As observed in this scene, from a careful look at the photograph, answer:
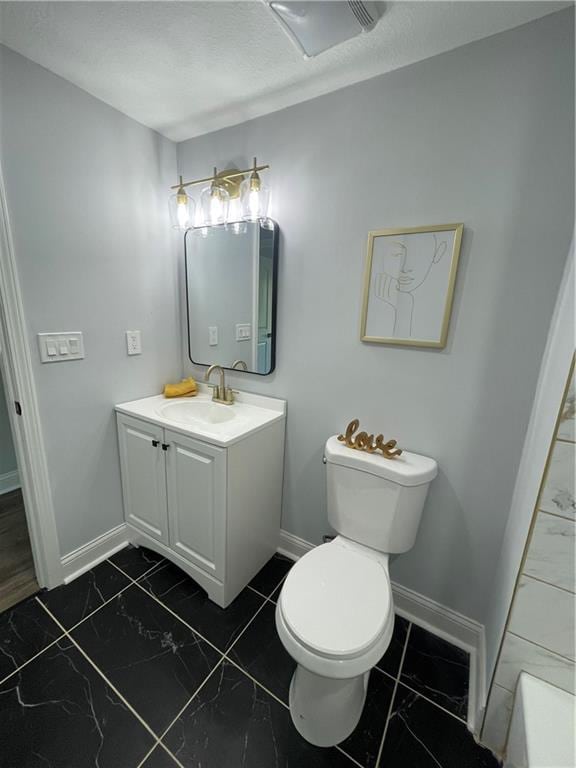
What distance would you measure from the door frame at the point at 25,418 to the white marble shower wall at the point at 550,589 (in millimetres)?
1838

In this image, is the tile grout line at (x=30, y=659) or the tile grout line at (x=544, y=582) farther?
the tile grout line at (x=30, y=659)

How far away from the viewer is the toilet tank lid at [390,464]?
1.18 m

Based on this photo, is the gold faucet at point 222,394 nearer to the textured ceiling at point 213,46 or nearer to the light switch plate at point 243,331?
the light switch plate at point 243,331

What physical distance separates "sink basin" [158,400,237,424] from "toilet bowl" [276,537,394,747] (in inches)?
32.0

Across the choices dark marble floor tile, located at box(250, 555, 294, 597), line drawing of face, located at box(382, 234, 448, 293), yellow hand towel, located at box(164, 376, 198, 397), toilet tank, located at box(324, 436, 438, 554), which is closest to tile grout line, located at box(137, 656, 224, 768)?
dark marble floor tile, located at box(250, 555, 294, 597)

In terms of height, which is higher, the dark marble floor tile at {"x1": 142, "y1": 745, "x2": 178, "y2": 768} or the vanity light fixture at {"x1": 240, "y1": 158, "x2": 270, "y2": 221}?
the vanity light fixture at {"x1": 240, "y1": 158, "x2": 270, "y2": 221}

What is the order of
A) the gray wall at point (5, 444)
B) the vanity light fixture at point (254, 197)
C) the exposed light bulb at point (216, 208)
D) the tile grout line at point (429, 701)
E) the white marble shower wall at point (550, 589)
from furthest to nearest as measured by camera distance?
1. the gray wall at point (5, 444)
2. the exposed light bulb at point (216, 208)
3. the vanity light fixture at point (254, 197)
4. the tile grout line at point (429, 701)
5. the white marble shower wall at point (550, 589)

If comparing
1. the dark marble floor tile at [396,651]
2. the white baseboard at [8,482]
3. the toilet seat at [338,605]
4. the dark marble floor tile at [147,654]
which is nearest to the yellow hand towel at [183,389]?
the dark marble floor tile at [147,654]

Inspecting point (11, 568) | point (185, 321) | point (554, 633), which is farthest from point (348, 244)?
point (11, 568)

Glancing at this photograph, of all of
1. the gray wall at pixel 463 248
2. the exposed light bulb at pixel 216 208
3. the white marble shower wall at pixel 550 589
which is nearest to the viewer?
the white marble shower wall at pixel 550 589

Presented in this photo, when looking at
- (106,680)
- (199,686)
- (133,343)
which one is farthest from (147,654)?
(133,343)

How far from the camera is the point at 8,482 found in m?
2.22

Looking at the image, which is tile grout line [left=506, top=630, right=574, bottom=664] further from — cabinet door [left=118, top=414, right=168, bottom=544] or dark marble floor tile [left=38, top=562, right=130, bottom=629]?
dark marble floor tile [left=38, top=562, right=130, bottom=629]

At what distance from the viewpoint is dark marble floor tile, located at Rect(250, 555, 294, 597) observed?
157cm
